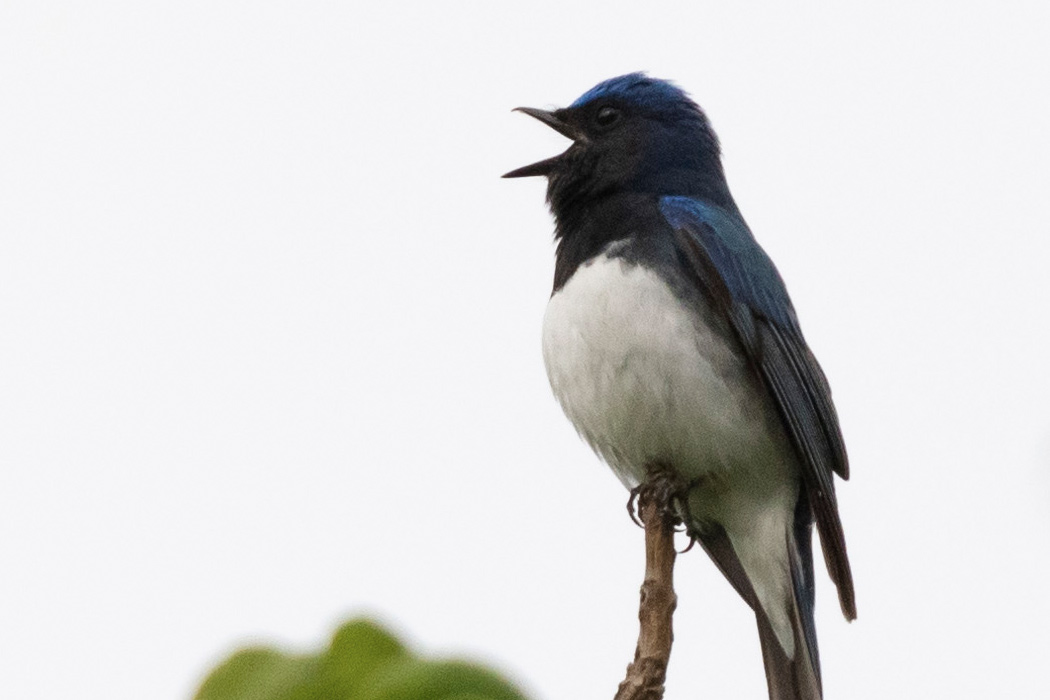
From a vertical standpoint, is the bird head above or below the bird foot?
above

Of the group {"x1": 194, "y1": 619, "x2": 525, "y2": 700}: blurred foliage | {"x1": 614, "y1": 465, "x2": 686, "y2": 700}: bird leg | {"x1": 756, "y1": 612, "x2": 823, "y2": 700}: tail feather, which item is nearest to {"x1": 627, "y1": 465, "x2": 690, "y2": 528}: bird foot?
{"x1": 614, "y1": 465, "x2": 686, "y2": 700}: bird leg

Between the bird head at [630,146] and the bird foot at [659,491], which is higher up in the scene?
the bird head at [630,146]

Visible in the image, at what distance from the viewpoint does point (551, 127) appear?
20.2ft

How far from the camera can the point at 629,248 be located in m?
5.02

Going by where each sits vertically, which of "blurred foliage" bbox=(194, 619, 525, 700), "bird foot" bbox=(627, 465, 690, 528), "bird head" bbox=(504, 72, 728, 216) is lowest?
"blurred foliage" bbox=(194, 619, 525, 700)

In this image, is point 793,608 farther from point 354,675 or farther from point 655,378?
point 354,675

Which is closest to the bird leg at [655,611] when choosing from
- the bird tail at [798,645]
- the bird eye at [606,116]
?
the bird tail at [798,645]

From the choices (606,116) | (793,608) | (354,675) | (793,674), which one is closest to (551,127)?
(606,116)

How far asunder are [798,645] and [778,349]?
3.93 feet

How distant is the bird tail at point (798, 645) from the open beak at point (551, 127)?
1.91m

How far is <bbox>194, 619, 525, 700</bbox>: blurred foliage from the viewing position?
0.83 m

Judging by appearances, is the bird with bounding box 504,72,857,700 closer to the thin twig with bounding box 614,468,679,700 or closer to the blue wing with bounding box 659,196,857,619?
the blue wing with bounding box 659,196,857,619

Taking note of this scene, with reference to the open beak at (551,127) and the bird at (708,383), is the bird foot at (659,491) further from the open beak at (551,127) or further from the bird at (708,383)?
the open beak at (551,127)

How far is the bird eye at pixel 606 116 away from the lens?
6078mm
